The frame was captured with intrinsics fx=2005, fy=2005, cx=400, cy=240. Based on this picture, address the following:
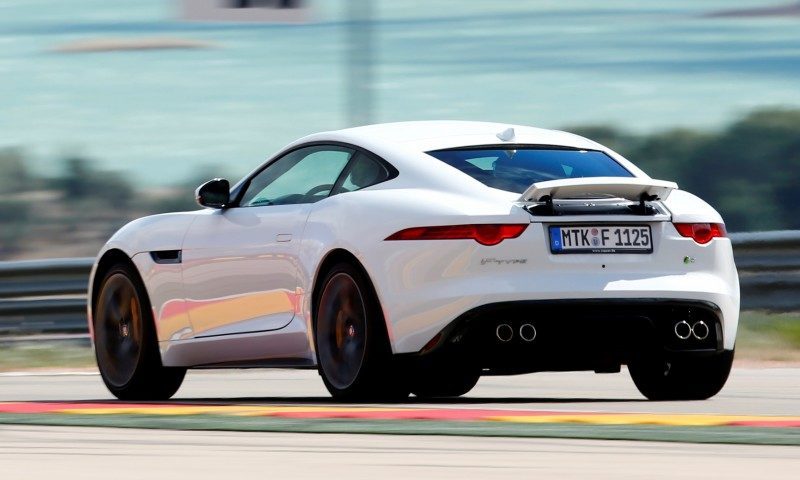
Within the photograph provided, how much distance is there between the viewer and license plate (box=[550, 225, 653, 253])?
8.29 metres

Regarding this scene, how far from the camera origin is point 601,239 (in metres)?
8.35

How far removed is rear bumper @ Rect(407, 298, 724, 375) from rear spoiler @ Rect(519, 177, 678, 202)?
0.44 m

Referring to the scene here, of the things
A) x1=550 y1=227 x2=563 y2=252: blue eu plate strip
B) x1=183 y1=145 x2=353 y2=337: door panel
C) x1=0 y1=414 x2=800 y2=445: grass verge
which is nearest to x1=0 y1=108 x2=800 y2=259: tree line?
x1=183 y1=145 x2=353 y2=337: door panel

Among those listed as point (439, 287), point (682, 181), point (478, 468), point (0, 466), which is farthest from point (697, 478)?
point (682, 181)

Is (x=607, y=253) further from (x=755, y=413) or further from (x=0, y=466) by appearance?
(x=0, y=466)

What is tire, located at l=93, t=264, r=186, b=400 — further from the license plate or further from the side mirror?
the license plate

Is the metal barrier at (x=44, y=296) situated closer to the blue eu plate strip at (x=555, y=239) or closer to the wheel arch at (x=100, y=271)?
the wheel arch at (x=100, y=271)

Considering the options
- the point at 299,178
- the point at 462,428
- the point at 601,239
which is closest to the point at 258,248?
the point at 299,178

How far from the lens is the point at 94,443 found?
6.89m

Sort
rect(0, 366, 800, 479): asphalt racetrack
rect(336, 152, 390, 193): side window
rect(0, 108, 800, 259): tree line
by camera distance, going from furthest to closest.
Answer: rect(0, 108, 800, 259): tree line, rect(336, 152, 390, 193): side window, rect(0, 366, 800, 479): asphalt racetrack

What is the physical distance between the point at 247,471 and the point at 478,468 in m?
0.69

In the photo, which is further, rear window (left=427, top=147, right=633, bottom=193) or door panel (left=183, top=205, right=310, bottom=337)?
door panel (left=183, top=205, right=310, bottom=337)

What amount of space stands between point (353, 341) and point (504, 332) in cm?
68

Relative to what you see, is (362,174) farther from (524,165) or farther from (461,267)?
(461,267)
